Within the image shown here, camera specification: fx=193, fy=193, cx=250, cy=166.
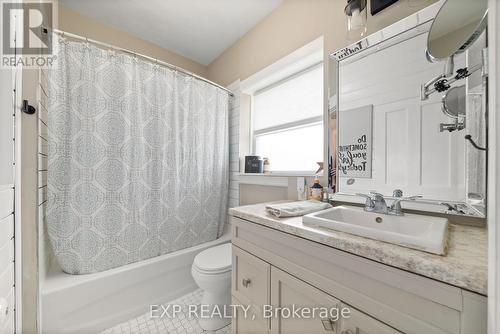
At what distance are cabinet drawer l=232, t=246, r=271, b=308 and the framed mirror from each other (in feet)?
2.08

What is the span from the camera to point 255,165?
1868mm

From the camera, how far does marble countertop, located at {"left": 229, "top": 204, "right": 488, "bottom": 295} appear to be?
1.43 feet

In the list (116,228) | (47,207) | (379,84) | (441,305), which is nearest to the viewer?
(441,305)

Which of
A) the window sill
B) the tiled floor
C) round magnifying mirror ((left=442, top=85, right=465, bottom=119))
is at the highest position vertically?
round magnifying mirror ((left=442, top=85, right=465, bottom=119))

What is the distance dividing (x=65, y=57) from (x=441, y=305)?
2.05m

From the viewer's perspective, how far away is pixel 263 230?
902mm

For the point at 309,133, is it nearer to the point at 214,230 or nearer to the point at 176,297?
the point at 214,230

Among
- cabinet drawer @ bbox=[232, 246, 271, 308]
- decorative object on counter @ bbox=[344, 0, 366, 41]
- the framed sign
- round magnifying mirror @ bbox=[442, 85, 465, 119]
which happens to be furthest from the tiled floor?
decorative object on counter @ bbox=[344, 0, 366, 41]

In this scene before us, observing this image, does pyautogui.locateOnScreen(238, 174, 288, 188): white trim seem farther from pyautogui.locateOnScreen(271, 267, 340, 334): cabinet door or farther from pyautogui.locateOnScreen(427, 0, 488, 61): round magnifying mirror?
pyautogui.locateOnScreen(427, 0, 488, 61): round magnifying mirror

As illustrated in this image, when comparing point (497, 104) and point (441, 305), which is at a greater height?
point (497, 104)

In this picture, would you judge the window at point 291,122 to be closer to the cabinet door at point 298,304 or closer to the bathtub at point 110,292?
the cabinet door at point 298,304

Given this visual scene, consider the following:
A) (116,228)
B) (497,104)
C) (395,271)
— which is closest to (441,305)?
(395,271)

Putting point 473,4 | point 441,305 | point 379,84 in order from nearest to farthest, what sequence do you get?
point 441,305 → point 473,4 → point 379,84

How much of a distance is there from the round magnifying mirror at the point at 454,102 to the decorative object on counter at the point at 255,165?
1284 millimetres
